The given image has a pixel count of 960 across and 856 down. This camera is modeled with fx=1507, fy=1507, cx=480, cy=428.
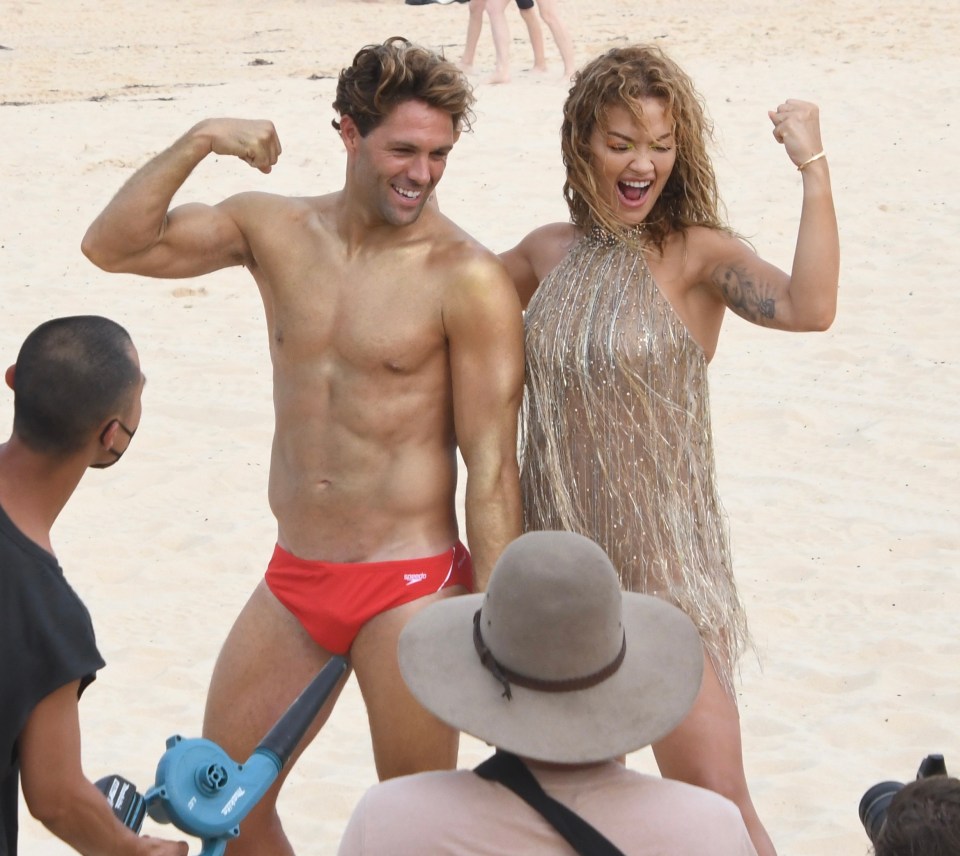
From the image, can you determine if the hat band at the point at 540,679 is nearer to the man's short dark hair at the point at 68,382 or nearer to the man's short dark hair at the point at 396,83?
the man's short dark hair at the point at 68,382

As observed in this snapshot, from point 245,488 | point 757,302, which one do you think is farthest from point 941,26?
point 757,302

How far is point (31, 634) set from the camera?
7.62 feet

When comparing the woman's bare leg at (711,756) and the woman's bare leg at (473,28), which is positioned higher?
the woman's bare leg at (473,28)

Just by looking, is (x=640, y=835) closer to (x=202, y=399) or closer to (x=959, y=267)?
(x=202, y=399)

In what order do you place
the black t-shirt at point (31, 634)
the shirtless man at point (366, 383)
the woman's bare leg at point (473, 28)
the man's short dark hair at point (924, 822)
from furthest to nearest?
the woman's bare leg at point (473, 28) → the shirtless man at point (366, 383) → the black t-shirt at point (31, 634) → the man's short dark hair at point (924, 822)

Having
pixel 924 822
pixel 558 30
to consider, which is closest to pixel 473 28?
pixel 558 30

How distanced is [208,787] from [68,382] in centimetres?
74

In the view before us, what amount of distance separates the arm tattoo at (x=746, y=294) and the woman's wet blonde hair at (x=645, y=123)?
0.14 m

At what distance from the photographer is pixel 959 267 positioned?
28.0 feet

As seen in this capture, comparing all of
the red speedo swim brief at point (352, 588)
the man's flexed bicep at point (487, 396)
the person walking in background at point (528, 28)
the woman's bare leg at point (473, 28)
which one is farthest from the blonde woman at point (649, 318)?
the woman's bare leg at point (473, 28)

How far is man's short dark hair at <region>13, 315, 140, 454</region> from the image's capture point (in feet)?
8.21

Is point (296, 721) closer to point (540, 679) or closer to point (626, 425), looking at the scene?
point (540, 679)

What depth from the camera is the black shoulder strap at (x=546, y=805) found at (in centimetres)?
197

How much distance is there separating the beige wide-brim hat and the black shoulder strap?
0.05m
